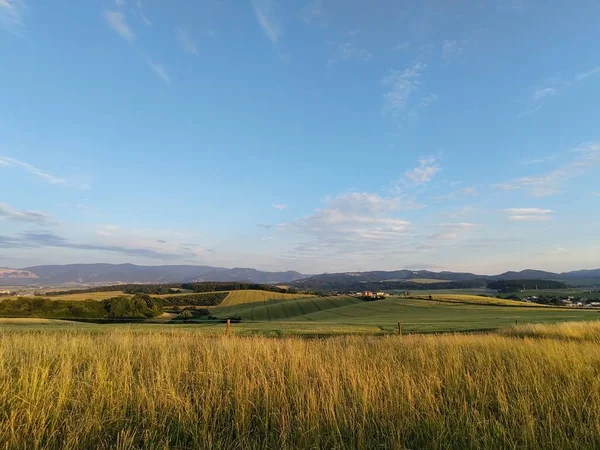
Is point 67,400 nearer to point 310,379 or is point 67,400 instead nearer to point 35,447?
point 35,447

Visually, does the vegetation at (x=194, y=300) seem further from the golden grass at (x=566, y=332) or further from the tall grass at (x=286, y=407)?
the tall grass at (x=286, y=407)

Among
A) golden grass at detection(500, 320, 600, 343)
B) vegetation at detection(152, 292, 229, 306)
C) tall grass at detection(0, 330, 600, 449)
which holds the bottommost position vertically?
vegetation at detection(152, 292, 229, 306)

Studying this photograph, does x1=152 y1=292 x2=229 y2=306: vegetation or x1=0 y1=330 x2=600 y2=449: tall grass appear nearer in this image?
x1=0 y1=330 x2=600 y2=449: tall grass

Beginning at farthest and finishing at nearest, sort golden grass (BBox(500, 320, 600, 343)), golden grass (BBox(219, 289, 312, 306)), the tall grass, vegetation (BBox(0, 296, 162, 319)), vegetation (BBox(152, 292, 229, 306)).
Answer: golden grass (BBox(219, 289, 312, 306)), vegetation (BBox(152, 292, 229, 306)), vegetation (BBox(0, 296, 162, 319)), golden grass (BBox(500, 320, 600, 343)), the tall grass

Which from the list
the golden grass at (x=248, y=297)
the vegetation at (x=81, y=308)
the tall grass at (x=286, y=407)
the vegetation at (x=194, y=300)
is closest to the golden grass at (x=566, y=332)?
the tall grass at (x=286, y=407)

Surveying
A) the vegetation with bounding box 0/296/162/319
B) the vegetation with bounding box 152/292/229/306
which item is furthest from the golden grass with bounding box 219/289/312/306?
the vegetation with bounding box 0/296/162/319

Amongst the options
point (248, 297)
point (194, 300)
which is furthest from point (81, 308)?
point (248, 297)

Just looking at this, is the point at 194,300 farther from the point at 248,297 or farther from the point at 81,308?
the point at 81,308

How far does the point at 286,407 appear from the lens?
14.5ft

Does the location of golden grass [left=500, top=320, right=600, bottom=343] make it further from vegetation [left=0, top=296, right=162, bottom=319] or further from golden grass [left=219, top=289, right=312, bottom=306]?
golden grass [left=219, top=289, right=312, bottom=306]

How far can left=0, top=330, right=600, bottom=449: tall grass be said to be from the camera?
3.78 m

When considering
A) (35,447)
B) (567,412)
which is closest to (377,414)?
(567,412)

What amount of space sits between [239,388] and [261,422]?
30.6 inches

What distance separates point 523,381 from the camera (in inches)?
227
